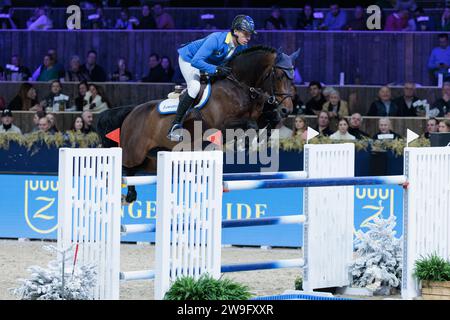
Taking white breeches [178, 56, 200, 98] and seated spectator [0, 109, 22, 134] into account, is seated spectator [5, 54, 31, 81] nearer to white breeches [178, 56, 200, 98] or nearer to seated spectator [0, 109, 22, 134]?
seated spectator [0, 109, 22, 134]

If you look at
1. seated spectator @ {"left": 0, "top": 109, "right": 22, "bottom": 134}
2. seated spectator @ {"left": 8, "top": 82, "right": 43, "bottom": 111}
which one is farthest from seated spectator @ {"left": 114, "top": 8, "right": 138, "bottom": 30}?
seated spectator @ {"left": 0, "top": 109, "right": 22, "bottom": 134}

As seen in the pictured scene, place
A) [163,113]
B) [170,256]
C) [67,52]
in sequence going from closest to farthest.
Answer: [170,256] < [163,113] < [67,52]

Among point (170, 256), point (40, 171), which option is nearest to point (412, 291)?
point (170, 256)

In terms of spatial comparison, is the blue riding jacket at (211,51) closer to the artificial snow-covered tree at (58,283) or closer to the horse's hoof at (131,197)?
the horse's hoof at (131,197)

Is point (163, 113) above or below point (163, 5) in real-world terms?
below

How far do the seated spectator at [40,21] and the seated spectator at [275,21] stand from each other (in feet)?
10.2

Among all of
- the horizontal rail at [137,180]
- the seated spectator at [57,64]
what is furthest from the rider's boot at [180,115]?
the seated spectator at [57,64]

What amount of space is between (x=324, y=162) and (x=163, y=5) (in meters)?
8.92

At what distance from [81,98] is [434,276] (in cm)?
716

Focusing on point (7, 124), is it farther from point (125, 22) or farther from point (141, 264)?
point (141, 264)

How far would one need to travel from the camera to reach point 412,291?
6.93m

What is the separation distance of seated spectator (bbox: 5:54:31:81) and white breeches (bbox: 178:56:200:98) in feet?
16.9
